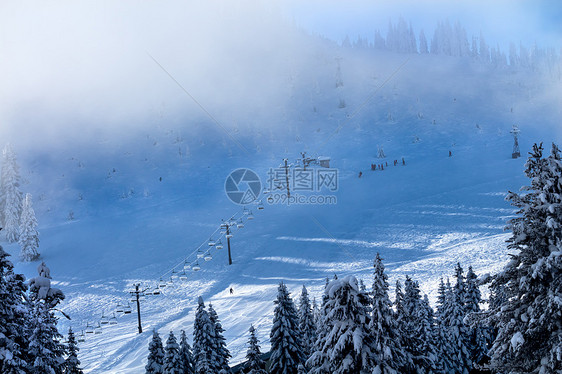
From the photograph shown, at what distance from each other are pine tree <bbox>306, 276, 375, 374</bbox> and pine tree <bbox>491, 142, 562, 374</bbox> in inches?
118

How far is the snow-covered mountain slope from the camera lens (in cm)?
3806

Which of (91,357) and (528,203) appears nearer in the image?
(528,203)

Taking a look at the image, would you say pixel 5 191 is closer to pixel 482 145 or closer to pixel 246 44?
pixel 482 145

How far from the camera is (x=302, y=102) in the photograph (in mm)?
111438

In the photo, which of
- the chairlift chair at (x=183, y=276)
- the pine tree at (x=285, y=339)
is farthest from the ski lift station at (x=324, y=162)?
the pine tree at (x=285, y=339)

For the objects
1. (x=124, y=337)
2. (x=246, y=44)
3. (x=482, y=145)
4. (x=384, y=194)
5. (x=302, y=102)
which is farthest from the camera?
(x=246, y=44)

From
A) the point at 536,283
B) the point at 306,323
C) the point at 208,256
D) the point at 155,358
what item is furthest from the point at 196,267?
the point at 536,283

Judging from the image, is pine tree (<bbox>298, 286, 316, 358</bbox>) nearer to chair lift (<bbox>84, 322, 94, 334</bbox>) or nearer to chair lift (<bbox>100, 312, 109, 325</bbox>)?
chair lift (<bbox>84, 322, 94, 334</bbox>)

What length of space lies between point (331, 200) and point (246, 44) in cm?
13738

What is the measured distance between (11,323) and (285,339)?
13.8m

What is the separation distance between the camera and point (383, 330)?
11109mm

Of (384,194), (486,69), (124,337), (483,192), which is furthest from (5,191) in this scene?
(486,69)

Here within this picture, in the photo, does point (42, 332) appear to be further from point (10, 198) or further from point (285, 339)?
point (10, 198)

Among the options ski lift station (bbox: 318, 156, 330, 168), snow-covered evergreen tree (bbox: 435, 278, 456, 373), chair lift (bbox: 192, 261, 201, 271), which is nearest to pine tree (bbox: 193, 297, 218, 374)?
snow-covered evergreen tree (bbox: 435, 278, 456, 373)
